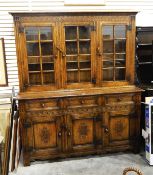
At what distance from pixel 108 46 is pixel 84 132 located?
4.37ft

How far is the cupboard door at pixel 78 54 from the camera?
11.1ft

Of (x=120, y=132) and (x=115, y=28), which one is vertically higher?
(x=115, y=28)

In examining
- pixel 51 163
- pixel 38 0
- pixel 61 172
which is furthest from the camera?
pixel 38 0

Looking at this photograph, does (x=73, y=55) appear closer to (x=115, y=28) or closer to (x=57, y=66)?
(x=57, y=66)

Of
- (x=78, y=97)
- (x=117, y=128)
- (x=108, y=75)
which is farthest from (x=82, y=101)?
(x=117, y=128)

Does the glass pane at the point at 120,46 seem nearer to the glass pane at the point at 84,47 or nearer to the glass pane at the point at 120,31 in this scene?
the glass pane at the point at 120,31

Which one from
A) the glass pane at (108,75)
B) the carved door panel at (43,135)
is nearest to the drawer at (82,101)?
the carved door panel at (43,135)

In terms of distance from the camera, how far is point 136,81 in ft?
13.1

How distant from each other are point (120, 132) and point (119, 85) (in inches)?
28.4

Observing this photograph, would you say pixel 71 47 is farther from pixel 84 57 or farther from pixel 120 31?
pixel 120 31

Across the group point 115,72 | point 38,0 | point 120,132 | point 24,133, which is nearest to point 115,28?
point 115,72

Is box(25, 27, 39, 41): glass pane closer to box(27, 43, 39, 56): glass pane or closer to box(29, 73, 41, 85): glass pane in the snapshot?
box(27, 43, 39, 56): glass pane

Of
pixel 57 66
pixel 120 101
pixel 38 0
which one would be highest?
pixel 38 0

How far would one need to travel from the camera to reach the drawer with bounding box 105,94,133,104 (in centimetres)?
354
